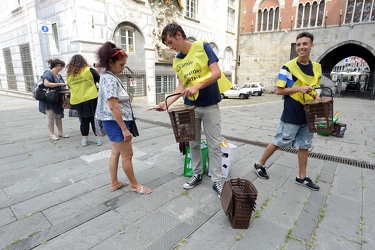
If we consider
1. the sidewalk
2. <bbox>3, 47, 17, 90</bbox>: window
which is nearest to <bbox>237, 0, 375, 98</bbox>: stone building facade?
the sidewalk

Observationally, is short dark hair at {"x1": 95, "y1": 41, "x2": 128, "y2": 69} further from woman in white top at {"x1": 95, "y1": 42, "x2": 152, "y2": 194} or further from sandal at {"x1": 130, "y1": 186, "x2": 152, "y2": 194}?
sandal at {"x1": 130, "y1": 186, "x2": 152, "y2": 194}

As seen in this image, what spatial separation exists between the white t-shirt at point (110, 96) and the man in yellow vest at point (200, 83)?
0.38 metres

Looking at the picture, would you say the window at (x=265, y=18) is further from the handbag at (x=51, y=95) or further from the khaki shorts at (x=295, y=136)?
the khaki shorts at (x=295, y=136)

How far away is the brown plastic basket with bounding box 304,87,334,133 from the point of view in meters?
2.54

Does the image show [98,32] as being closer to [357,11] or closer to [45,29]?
[45,29]

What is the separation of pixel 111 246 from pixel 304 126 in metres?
2.59

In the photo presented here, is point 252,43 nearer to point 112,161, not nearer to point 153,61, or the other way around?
point 153,61

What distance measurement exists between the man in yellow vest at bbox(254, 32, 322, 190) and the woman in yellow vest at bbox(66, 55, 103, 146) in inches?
133

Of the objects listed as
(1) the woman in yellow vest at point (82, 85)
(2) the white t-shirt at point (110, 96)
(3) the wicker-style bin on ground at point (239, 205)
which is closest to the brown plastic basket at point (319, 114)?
(3) the wicker-style bin on ground at point (239, 205)

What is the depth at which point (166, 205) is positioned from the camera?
2.58 m

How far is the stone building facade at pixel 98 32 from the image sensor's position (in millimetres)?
9859

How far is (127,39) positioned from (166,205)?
11.4 m

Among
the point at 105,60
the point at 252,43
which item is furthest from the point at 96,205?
the point at 252,43

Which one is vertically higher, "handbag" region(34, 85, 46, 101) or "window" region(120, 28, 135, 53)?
"window" region(120, 28, 135, 53)
